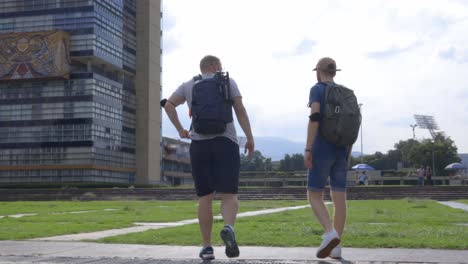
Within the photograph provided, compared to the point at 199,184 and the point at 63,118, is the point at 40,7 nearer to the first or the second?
the point at 63,118

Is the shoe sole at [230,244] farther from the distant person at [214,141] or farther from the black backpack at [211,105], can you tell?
the black backpack at [211,105]

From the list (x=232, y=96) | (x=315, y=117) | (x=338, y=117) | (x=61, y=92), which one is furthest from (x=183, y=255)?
(x=61, y=92)

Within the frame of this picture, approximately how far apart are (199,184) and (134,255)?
970mm

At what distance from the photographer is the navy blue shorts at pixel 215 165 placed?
5.88m

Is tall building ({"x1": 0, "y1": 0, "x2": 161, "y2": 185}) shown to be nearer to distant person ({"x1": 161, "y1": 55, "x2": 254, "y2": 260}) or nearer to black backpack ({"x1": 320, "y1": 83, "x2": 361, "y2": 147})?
distant person ({"x1": 161, "y1": 55, "x2": 254, "y2": 260})

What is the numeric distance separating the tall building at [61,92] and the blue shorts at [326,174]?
256 ft

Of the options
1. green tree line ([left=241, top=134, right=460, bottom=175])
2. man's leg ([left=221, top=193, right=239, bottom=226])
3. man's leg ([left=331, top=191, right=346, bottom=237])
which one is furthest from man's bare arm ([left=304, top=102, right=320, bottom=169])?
green tree line ([left=241, top=134, right=460, bottom=175])

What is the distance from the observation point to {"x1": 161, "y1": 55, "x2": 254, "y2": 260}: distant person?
5.86 metres

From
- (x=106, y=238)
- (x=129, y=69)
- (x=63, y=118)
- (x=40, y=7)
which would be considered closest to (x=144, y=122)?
(x=129, y=69)

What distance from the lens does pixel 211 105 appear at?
19.2 feet

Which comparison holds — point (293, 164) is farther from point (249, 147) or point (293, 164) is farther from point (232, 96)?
point (232, 96)

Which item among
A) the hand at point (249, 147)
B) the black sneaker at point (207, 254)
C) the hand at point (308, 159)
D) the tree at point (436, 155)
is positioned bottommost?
the black sneaker at point (207, 254)

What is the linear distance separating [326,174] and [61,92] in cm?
8233

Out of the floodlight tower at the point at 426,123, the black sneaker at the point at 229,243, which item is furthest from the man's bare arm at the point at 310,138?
the floodlight tower at the point at 426,123
